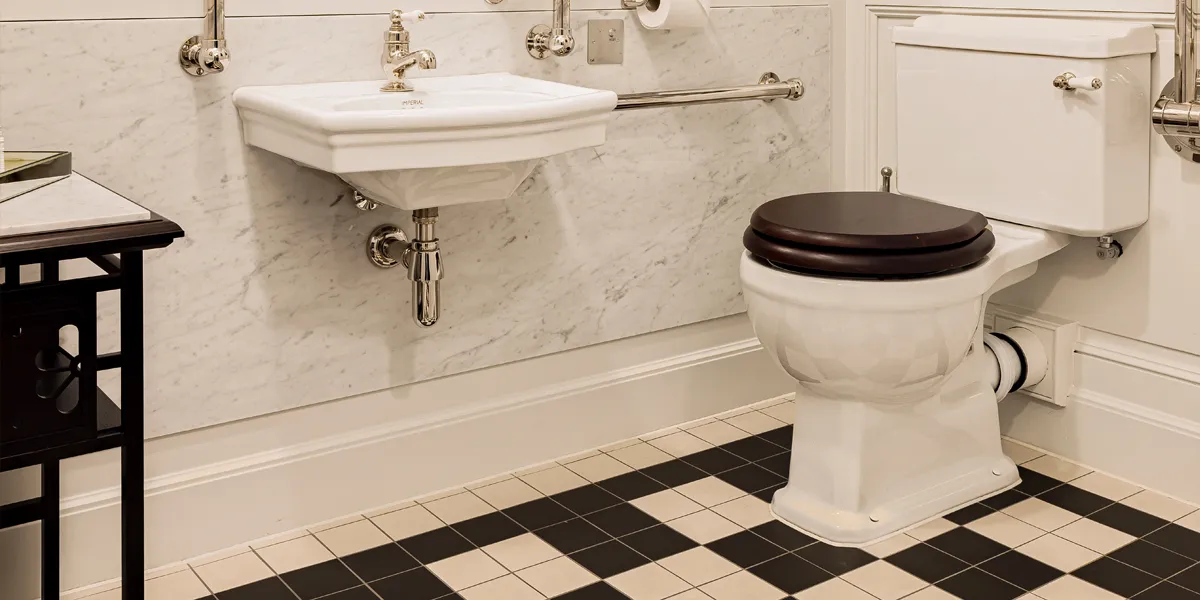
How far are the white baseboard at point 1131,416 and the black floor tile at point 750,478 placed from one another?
553mm

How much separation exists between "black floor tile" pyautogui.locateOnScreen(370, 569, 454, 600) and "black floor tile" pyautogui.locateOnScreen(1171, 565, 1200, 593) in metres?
1.11

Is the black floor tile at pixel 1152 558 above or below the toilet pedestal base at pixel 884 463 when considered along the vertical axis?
below

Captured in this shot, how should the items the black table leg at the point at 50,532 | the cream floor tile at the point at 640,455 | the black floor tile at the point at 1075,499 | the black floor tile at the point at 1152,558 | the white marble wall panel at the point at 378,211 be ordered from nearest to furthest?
the black table leg at the point at 50,532 → the white marble wall panel at the point at 378,211 → the black floor tile at the point at 1152,558 → the black floor tile at the point at 1075,499 → the cream floor tile at the point at 640,455

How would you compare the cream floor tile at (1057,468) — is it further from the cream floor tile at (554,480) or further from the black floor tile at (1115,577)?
the cream floor tile at (554,480)

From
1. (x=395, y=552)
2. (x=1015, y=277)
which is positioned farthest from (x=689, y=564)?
(x=1015, y=277)

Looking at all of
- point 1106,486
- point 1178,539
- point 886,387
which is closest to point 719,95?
point 886,387

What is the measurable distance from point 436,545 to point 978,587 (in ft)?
2.83

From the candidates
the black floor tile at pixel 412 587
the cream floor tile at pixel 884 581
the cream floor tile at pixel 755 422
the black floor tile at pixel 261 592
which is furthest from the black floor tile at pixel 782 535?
the black floor tile at pixel 261 592

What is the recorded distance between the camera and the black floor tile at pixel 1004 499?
6.73ft

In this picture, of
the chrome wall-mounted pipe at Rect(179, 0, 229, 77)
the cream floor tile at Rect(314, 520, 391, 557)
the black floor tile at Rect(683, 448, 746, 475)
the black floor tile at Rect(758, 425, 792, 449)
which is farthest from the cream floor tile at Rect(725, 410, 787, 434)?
the chrome wall-mounted pipe at Rect(179, 0, 229, 77)

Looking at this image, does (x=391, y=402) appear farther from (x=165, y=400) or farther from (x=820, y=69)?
(x=820, y=69)

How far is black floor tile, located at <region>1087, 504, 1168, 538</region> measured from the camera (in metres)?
1.95

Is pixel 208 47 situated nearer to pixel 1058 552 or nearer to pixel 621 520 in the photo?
pixel 621 520

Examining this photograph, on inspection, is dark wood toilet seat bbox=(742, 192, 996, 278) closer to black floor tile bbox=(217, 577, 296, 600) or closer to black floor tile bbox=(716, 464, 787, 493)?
black floor tile bbox=(716, 464, 787, 493)
